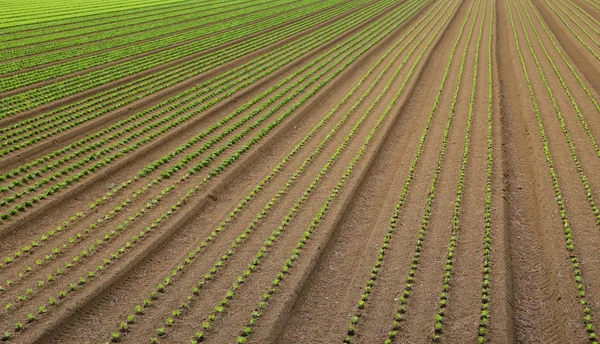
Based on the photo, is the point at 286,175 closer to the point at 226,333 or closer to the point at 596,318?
the point at 226,333

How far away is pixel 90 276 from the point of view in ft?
45.4

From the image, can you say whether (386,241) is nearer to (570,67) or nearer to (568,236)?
(568,236)

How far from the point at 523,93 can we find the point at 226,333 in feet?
75.4

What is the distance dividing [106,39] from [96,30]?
418cm

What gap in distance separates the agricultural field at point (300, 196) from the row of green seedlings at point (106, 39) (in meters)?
0.64

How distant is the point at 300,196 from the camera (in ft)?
59.9

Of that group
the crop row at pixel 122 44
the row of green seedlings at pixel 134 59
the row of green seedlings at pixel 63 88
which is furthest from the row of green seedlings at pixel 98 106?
the crop row at pixel 122 44

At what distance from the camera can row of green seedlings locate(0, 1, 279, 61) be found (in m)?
35.7

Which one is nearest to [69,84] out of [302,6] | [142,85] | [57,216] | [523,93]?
[142,85]

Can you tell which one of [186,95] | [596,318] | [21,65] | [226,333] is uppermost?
[21,65]

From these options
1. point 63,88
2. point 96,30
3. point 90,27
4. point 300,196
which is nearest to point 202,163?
point 300,196

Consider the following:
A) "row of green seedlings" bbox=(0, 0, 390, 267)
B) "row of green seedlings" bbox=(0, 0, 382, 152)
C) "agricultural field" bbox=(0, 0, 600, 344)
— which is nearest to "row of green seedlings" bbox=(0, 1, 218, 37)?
"agricultural field" bbox=(0, 0, 600, 344)

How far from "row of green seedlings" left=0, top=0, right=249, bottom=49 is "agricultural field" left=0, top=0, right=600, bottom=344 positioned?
3081 mm

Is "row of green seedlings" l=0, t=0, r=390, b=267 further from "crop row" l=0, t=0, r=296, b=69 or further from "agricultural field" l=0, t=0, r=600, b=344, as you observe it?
"crop row" l=0, t=0, r=296, b=69
